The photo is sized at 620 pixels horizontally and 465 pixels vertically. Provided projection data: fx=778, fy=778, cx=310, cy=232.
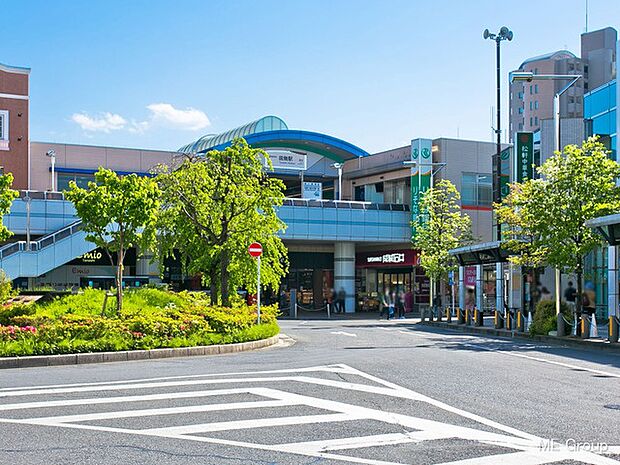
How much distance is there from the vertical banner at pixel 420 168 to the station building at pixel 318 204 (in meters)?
0.10

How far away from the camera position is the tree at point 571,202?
992 inches

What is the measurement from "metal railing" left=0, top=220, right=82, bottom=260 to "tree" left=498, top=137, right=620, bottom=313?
25072 millimetres

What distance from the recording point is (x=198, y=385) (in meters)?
12.4

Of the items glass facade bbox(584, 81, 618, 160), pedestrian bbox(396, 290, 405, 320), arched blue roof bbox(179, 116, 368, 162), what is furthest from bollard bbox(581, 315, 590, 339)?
arched blue roof bbox(179, 116, 368, 162)

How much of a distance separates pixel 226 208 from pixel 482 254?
13989mm

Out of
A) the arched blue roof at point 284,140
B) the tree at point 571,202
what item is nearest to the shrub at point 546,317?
the tree at point 571,202

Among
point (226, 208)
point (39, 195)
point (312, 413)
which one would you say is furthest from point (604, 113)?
point (312, 413)

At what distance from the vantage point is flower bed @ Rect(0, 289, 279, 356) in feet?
55.1

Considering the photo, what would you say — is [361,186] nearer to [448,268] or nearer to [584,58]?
[448,268]

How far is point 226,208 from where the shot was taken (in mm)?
25812

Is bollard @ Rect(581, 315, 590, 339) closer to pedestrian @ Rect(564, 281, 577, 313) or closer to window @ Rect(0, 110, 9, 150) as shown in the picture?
pedestrian @ Rect(564, 281, 577, 313)

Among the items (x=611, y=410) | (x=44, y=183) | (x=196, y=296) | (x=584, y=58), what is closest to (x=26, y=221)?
(x=44, y=183)

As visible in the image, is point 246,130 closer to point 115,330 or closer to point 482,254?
point 482,254

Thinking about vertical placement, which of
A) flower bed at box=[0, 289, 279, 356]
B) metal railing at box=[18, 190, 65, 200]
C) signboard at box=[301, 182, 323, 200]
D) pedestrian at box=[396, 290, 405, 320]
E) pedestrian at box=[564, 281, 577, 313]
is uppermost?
signboard at box=[301, 182, 323, 200]
